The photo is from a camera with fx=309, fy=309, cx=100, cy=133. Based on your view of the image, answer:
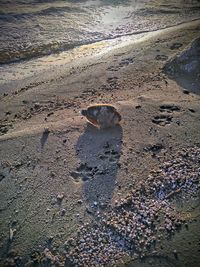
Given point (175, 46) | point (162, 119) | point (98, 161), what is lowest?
point (98, 161)

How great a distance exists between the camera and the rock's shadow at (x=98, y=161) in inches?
176

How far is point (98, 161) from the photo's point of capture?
4871 millimetres

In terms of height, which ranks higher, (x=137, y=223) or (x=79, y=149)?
(x=79, y=149)

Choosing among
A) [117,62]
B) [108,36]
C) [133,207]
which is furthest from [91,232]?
[108,36]

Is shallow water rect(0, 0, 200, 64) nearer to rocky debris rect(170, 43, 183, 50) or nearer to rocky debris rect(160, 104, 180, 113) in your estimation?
rocky debris rect(170, 43, 183, 50)

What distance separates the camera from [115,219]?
4121 mm

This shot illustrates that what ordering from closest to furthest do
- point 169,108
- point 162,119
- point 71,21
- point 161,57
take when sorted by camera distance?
point 162,119 < point 169,108 < point 161,57 < point 71,21

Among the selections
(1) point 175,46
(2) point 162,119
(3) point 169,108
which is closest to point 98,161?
(2) point 162,119

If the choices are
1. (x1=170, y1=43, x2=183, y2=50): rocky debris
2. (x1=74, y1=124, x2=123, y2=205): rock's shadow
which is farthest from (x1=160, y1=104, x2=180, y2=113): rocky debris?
(x1=170, y1=43, x2=183, y2=50): rocky debris

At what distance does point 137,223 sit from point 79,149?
5.31 ft

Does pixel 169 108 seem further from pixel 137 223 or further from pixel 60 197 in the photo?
pixel 60 197

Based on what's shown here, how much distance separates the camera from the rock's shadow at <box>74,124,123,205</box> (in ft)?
14.6

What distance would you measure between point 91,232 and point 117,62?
16.8ft

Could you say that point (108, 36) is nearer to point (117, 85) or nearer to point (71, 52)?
point (71, 52)
